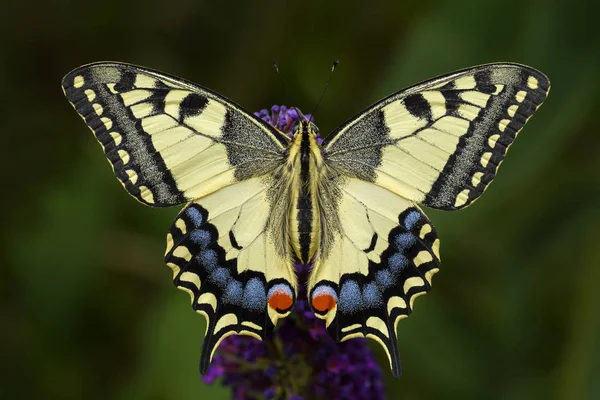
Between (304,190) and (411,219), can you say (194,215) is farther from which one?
(411,219)

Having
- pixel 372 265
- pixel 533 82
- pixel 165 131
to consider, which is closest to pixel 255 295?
pixel 372 265

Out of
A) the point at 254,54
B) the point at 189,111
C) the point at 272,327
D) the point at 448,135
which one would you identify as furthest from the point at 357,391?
the point at 254,54

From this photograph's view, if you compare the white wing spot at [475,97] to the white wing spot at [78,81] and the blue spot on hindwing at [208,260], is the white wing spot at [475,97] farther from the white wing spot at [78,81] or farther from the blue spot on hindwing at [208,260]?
the white wing spot at [78,81]

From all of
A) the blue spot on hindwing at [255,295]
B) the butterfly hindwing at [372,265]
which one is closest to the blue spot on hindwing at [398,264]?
the butterfly hindwing at [372,265]

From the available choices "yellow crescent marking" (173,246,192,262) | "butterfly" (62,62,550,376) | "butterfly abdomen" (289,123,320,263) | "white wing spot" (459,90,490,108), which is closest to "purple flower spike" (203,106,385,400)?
"butterfly abdomen" (289,123,320,263)
